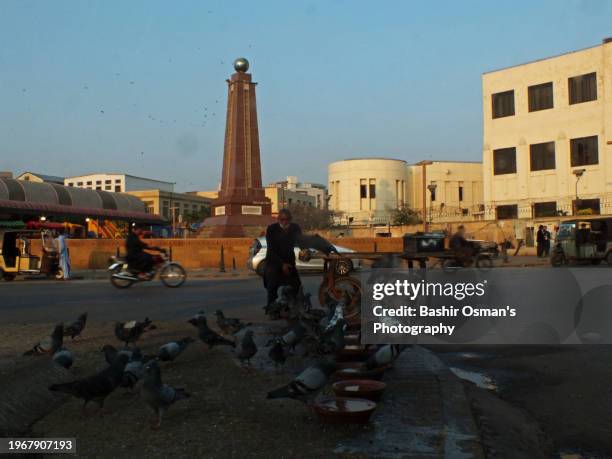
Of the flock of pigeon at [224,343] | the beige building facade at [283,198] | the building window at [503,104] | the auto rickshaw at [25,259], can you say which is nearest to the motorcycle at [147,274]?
the auto rickshaw at [25,259]

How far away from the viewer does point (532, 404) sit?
5.55 metres

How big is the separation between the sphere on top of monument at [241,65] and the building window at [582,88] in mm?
24109

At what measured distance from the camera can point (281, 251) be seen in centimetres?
947

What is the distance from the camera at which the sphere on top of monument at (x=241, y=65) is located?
121 feet

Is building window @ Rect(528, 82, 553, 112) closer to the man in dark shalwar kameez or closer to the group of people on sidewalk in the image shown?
the group of people on sidewalk

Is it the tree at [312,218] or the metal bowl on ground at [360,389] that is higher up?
the tree at [312,218]

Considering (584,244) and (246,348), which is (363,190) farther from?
(246,348)

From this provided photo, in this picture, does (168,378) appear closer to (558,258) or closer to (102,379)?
(102,379)

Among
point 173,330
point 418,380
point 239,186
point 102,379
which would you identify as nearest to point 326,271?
point 173,330

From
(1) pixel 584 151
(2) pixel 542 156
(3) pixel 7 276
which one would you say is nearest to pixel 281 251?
(3) pixel 7 276

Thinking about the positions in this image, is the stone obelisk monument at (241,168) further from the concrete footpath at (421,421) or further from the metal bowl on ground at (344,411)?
the metal bowl on ground at (344,411)

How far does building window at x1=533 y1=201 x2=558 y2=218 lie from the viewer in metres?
46.7

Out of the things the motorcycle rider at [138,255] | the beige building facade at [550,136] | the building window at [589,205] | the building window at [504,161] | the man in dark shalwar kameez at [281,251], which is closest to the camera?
the man in dark shalwar kameez at [281,251]

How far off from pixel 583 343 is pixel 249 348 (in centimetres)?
452
